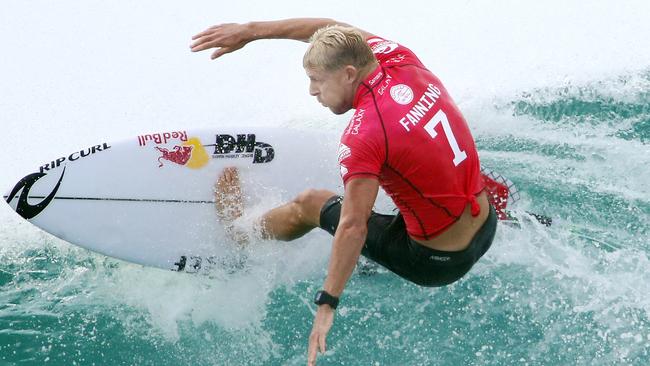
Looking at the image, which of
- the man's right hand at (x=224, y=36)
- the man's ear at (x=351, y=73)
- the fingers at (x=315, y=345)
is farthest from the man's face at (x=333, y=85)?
the man's right hand at (x=224, y=36)

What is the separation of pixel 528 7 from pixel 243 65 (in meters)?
2.62

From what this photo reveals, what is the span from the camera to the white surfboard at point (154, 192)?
4.84 m

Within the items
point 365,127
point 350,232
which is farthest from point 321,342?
point 365,127

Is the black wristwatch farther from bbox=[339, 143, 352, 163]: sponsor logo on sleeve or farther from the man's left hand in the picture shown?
bbox=[339, 143, 352, 163]: sponsor logo on sleeve

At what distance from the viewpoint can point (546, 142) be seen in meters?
5.95

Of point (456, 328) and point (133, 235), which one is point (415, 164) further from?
point (133, 235)

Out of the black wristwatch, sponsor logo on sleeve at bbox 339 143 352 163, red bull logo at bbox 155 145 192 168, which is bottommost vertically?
red bull logo at bbox 155 145 192 168

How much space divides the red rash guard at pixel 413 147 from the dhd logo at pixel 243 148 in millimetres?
1362

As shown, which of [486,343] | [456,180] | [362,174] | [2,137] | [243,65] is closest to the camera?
[362,174]

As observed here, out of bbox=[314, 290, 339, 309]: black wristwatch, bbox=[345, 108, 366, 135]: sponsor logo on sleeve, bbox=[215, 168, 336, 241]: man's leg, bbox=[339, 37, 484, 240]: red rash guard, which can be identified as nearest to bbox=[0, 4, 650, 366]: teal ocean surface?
bbox=[215, 168, 336, 241]: man's leg

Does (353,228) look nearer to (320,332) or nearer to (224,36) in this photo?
(320,332)

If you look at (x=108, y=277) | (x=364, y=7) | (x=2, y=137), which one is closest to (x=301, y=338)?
(x=108, y=277)

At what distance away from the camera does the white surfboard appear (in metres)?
4.84

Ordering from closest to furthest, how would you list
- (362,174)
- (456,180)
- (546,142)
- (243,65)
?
(362,174) < (456,180) < (546,142) < (243,65)
